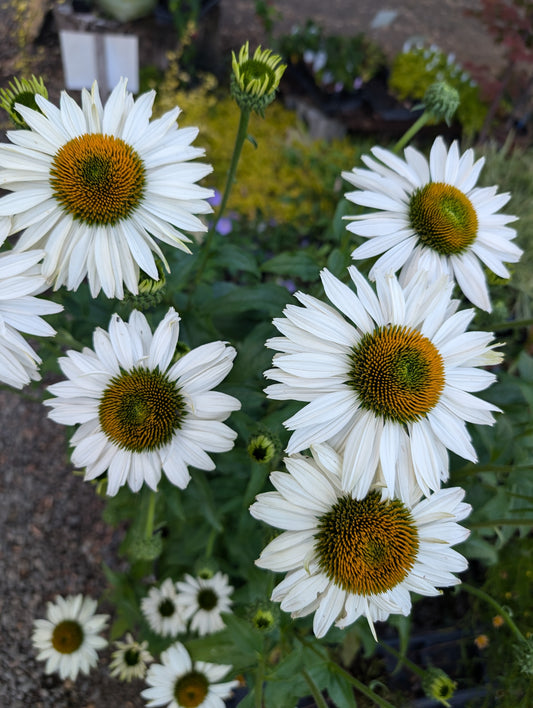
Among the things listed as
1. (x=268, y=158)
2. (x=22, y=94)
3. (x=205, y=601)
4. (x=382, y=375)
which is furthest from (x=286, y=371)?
(x=268, y=158)

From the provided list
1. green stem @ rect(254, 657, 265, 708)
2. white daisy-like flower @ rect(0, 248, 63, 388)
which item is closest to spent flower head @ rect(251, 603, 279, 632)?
green stem @ rect(254, 657, 265, 708)

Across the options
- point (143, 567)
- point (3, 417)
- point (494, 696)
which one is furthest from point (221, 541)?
point (3, 417)

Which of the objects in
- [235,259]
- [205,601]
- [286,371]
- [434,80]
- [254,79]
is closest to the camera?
[286,371]

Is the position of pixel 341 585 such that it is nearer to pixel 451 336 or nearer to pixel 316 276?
pixel 451 336

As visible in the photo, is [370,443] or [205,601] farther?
[205,601]

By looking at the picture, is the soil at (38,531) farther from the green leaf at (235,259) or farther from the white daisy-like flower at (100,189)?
the green leaf at (235,259)

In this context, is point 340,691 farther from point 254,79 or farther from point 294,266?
point 254,79
